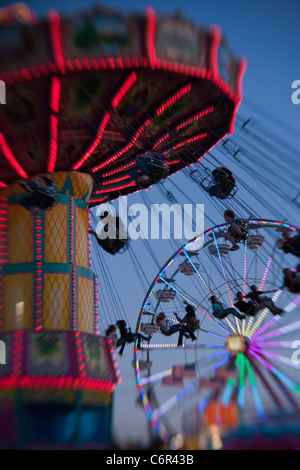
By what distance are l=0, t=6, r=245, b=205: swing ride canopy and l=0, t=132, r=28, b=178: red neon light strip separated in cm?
3

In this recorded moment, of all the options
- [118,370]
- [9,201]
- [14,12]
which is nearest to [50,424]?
[118,370]

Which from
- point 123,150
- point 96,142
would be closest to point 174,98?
point 96,142

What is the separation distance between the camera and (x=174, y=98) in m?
14.7

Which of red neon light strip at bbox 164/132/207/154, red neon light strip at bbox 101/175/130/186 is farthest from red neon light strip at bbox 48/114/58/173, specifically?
red neon light strip at bbox 164/132/207/154

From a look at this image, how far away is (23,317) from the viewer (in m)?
14.9

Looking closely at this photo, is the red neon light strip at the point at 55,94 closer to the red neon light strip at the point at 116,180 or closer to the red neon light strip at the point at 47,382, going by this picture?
the red neon light strip at the point at 116,180

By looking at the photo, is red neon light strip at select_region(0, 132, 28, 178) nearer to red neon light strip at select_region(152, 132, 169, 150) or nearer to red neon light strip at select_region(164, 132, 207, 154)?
red neon light strip at select_region(152, 132, 169, 150)

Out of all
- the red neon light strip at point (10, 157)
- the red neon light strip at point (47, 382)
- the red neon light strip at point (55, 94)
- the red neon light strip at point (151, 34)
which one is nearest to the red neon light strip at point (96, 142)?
the red neon light strip at point (55, 94)

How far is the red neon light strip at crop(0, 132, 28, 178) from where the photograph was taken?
1476cm

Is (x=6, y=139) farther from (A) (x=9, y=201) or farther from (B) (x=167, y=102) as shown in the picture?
(B) (x=167, y=102)

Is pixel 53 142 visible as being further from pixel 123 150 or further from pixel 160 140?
pixel 160 140

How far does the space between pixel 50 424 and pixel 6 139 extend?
6140mm

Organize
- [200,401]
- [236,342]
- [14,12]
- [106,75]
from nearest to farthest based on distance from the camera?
1. [14,12]
2. [106,75]
3. [200,401]
4. [236,342]

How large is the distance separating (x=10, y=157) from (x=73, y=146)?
59.0 inches
